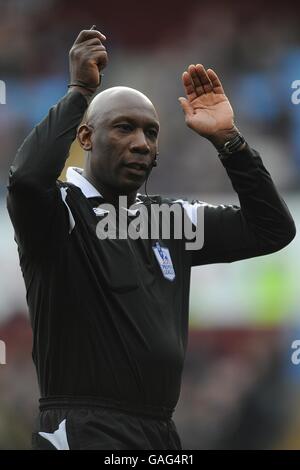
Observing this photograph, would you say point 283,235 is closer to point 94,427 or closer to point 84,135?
point 84,135

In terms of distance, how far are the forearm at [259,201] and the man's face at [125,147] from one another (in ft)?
1.18

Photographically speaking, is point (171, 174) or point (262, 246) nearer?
point (262, 246)

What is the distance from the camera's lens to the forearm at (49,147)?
11.8 feet

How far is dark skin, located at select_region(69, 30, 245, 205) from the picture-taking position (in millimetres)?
3820

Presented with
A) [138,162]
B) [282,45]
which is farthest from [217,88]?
[282,45]

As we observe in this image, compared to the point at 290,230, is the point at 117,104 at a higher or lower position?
higher

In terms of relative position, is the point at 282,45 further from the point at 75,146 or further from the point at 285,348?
the point at 285,348

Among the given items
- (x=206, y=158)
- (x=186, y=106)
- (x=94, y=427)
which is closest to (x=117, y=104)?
(x=186, y=106)

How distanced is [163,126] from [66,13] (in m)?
1.69

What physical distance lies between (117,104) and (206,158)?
17.6 feet

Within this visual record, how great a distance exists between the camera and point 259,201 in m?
4.20

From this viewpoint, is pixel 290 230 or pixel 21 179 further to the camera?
pixel 290 230

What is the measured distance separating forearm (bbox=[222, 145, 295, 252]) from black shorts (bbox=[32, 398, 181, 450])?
0.98 m

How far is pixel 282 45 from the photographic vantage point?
9594 mm
